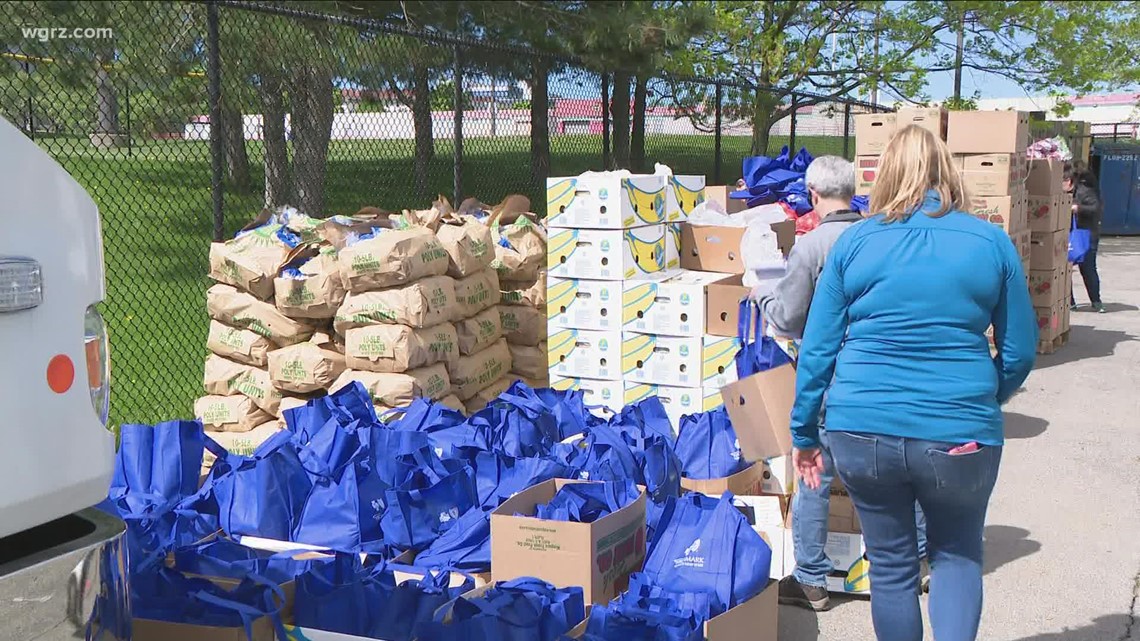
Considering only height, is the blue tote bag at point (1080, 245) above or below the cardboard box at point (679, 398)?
above

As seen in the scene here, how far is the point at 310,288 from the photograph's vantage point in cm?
625

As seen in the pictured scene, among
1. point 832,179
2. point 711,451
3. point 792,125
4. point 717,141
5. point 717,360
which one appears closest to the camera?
point 832,179

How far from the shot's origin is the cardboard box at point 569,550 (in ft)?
12.6

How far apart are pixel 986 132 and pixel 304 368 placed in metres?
5.84

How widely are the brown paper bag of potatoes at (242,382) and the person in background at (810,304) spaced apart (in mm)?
3062

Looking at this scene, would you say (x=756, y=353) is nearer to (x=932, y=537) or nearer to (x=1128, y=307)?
(x=932, y=537)

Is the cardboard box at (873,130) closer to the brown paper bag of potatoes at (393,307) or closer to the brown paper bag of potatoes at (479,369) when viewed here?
the brown paper bag of potatoes at (479,369)

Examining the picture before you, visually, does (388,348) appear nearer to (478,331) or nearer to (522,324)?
(478,331)

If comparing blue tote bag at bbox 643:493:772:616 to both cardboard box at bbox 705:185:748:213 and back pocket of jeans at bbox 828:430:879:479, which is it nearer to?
back pocket of jeans at bbox 828:430:879:479

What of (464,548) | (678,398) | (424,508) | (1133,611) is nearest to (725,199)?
(678,398)

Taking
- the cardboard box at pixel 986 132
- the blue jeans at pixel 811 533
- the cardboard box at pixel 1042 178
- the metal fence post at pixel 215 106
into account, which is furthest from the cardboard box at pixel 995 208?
the metal fence post at pixel 215 106

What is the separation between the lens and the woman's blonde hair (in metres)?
3.18

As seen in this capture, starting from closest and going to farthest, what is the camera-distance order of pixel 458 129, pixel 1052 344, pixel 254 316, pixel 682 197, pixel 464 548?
pixel 464 548 → pixel 254 316 → pixel 682 197 → pixel 458 129 → pixel 1052 344

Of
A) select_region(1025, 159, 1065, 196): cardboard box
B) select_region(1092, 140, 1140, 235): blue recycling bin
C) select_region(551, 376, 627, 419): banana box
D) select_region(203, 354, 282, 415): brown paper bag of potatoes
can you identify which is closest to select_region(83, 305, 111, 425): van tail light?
select_region(203, 354, 282, 415): brown paper bag of potatoes
